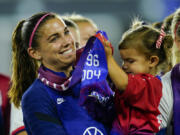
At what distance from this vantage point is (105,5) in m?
7.51

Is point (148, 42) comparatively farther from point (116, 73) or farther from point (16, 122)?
point (16, 122)

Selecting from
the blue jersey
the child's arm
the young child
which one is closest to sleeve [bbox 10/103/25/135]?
the blue jersey

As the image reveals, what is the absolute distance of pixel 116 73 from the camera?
5.51ft

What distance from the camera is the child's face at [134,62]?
1.94 m

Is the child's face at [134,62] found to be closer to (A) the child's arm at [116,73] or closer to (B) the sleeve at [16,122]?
(A) the child's arm at [116,73]

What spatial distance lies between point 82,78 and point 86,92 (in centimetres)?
7

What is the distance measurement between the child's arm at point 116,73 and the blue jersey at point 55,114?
234 mm

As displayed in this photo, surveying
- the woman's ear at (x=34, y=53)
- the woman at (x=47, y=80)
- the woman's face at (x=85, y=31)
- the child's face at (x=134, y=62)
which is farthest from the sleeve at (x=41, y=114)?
the woman's face at (x=85, y=31)

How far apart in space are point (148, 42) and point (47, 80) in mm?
580

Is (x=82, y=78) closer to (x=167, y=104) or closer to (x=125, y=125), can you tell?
(x=125, y=125)

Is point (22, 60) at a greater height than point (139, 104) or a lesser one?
greater

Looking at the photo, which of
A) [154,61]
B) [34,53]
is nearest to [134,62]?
[154,61]

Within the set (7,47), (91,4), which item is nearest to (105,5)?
(91,4)

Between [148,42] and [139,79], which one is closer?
[139,79]
